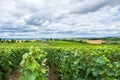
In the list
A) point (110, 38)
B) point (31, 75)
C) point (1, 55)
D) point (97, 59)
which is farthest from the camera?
point (110, 38)

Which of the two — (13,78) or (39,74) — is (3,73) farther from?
(39,74)

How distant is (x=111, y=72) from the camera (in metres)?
5.70

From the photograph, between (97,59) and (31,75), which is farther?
(97,59)

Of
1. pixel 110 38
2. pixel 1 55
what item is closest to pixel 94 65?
pixel 1 55

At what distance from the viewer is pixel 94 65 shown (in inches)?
240

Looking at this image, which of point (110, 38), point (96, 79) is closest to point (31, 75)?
point (96, 79)

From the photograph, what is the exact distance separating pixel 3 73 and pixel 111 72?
25.6ft

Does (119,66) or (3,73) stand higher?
(119,66)

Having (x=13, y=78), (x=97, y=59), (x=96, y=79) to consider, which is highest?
(x=97, y=59)

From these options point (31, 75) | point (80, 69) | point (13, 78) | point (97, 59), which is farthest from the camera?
point (13, 78)

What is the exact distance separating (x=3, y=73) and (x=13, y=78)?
3876mm

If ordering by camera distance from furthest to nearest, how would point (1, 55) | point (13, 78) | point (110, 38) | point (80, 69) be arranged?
point (110, 38) < point (13, 78) < point (1, 55) < point (80, 69)

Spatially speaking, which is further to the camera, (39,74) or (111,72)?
(111,72)

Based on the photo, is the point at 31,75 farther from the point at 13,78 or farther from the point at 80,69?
the point at 13,78
